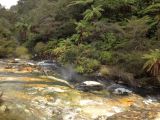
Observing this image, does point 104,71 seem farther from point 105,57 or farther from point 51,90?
point 51,90

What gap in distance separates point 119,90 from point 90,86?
61.8 inches

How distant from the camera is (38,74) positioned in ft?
61.4

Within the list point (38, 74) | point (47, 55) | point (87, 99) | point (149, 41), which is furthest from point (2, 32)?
point (87, 99)

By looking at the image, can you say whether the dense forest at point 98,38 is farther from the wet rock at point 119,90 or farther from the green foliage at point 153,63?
the wet rock at point 119,90

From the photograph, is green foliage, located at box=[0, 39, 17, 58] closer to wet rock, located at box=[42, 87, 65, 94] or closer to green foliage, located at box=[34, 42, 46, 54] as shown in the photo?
green foliage, located at box=[34, 42, 46, 54]

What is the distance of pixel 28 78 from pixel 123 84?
17.4 feet

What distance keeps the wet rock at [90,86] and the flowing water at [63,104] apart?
25.2 inches

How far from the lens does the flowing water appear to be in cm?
1064

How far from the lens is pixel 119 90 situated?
49.8ft

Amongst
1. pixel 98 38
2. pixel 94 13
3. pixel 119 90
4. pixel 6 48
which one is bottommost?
pixel 119 90

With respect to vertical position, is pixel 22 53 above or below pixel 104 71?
above

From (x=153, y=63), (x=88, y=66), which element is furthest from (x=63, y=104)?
(x=88, y=66)

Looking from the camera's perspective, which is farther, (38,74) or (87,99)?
(38,74)

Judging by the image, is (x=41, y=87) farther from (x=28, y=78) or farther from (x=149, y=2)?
(x=149, y=2)
